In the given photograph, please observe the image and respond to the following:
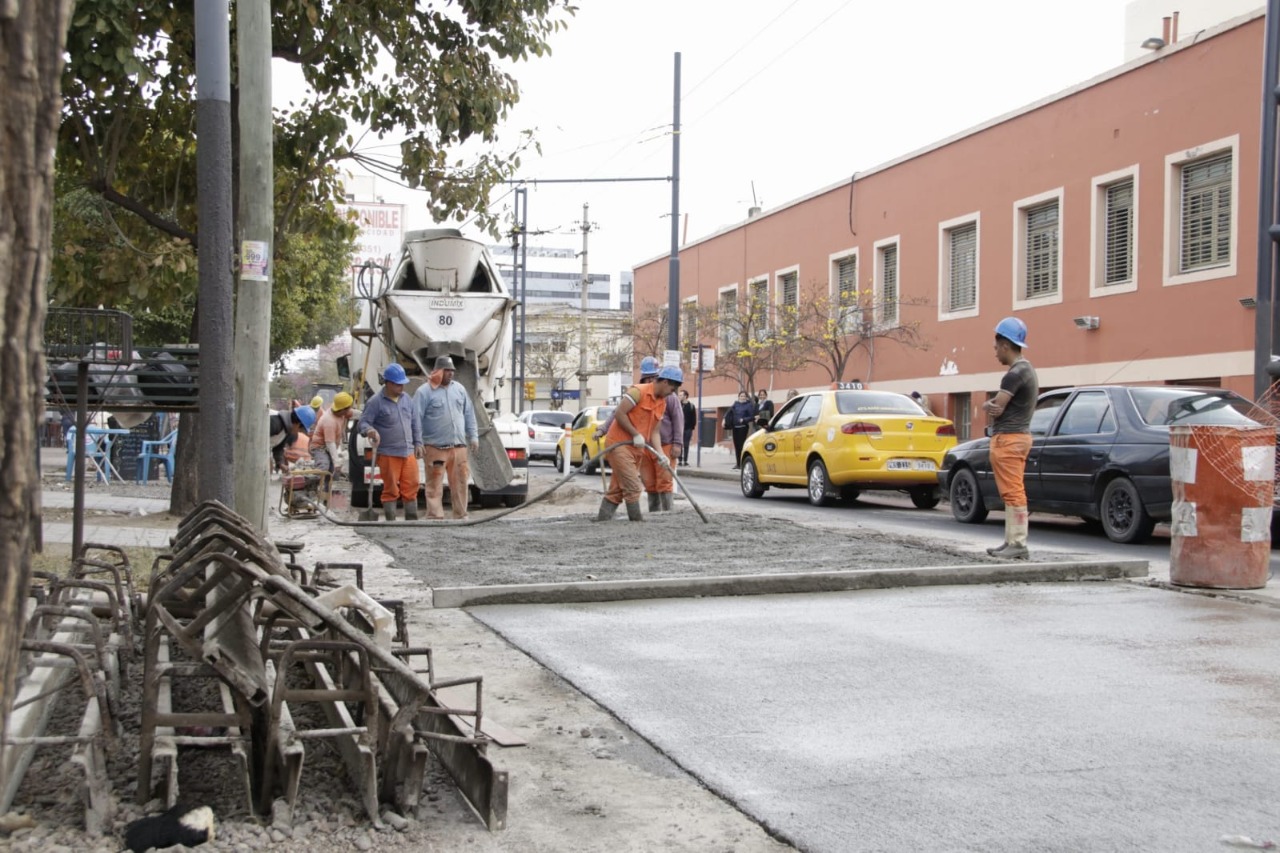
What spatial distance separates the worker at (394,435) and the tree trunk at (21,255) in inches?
456

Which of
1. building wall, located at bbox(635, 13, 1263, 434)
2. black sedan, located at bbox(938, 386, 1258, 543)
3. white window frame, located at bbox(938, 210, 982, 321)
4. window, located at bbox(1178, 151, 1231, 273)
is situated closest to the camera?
black sedan, located at bbox(938, 386, 1258, 543)

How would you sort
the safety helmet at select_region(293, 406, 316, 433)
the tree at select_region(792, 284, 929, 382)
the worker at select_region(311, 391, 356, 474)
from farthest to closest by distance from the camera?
the tree at select_region(792, 284, 929, 382), the safety helmet at select_region(293, 406, 316, 433), the worker at select_region(311, 391, 356, 474)

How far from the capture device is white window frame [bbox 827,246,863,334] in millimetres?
32094

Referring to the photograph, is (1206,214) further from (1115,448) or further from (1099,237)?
(1115,448)

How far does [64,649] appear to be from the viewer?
3.74 metres

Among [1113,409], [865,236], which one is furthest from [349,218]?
[865,236]

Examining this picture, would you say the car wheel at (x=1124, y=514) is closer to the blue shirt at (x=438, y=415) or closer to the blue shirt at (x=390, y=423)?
the blue shirt at (x=438, y=415)

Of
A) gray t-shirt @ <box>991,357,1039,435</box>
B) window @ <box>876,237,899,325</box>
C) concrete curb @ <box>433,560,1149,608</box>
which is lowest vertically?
concrete curb @ <box>433,560,1149,608</box>

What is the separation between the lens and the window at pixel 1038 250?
25.7 m

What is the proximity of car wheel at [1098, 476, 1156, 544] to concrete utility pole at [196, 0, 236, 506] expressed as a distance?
8234 millimetres

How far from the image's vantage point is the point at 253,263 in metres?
9.34

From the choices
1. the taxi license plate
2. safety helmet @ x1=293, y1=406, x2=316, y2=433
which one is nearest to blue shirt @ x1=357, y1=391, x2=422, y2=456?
the taxi license plate

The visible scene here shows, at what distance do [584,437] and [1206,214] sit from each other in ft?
47.6

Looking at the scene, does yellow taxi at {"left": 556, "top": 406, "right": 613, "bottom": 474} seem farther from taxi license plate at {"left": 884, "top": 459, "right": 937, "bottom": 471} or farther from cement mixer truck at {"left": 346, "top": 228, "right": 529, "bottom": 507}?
taxi license plate at {"left": 884, "top": 459, "right": 937, "bottom": 471}
